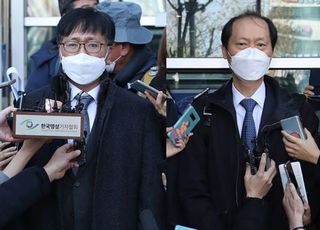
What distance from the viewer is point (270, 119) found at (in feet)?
5.19

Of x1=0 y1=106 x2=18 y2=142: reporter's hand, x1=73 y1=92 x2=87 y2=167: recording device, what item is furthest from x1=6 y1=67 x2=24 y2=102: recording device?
x1=73 y1=92 x2=87 y2=167: recording device

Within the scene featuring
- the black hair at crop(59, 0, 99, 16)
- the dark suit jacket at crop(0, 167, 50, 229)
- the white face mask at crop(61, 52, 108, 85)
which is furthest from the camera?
the black hair at crop(59, 0, 99, 16)

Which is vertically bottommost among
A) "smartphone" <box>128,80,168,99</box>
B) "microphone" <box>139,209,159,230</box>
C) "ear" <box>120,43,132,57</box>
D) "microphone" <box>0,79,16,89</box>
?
"microphone" <box>139,209,159,230</box>

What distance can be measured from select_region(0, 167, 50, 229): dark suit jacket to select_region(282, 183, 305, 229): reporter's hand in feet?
2.08

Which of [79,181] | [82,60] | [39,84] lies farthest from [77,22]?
[79,181]

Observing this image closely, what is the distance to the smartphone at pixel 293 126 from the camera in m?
1.55

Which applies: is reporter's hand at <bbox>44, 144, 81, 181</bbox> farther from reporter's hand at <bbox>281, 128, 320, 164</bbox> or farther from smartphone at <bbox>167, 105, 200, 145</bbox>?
reporter's hand at <bbox>281, 128, 320, 164</bbox>

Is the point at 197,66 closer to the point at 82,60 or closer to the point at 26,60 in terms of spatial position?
the point at 82,60

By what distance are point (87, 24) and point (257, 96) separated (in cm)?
52

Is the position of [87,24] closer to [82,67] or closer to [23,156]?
[82,67]

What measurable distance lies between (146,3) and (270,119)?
0.82 meters

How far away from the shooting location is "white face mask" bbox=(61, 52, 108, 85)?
63.0 inches

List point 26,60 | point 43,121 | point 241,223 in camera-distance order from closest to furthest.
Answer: point 43,121 → point 241,223 → point 26,60

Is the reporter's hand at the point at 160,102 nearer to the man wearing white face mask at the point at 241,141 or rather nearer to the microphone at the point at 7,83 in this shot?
the man wearing white face mask at the point at 241,141
